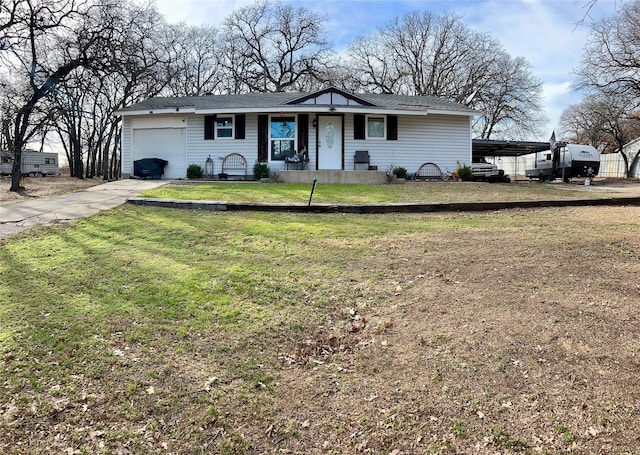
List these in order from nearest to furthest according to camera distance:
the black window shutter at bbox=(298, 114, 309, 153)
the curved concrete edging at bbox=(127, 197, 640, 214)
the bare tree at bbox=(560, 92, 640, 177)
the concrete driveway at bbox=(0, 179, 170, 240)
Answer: the concrete driveway at bbox=(0, 179, 170, 240), the curved concrete edging at bbox=(127, 197, 640, 214), the black window shutter at bbox=(298, 114, 309, 153), the bare tree at bbox=(560, 92, 640, 177)

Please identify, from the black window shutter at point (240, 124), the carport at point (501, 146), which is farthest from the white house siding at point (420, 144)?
the black window shutter at point (240, 124)

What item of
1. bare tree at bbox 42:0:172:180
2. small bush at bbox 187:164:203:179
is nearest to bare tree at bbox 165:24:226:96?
bare tree at bbox 42:0:172:180

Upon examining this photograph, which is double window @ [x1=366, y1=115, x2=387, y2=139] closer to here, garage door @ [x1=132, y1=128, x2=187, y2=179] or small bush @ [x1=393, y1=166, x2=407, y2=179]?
small bush @ [x1=393, y1=166, x2=407, y2=179]

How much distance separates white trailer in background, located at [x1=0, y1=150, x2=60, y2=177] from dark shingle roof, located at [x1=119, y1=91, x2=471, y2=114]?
23.7m

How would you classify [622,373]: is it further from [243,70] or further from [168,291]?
[243,70]

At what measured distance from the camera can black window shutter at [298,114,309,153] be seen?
15961 mm

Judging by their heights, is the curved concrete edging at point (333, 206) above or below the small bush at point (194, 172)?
below

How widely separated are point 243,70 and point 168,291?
33.5m

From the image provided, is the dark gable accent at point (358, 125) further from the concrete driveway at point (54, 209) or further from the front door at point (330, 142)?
the concrete driveway at point (54, 209)

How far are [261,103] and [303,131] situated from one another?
6.91 feet

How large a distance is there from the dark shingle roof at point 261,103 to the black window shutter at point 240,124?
0.44m

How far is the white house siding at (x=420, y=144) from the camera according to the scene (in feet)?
53.1

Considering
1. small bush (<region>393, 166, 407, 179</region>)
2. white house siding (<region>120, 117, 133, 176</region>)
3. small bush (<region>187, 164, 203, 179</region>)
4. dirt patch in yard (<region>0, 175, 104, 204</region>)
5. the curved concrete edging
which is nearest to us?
the curved concrete edging

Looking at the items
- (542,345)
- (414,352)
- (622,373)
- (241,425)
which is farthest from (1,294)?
(622,373)
